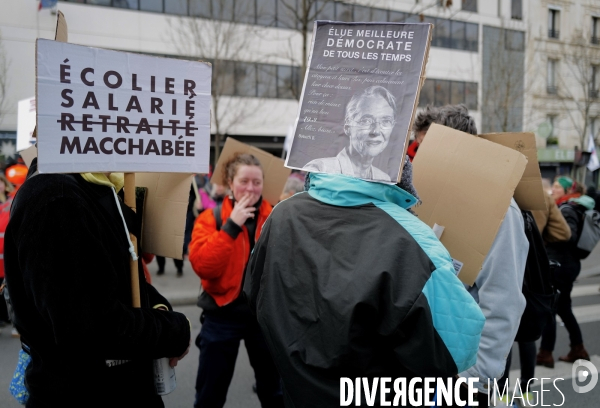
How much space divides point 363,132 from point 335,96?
18cm

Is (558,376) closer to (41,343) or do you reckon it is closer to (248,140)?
(41,343)

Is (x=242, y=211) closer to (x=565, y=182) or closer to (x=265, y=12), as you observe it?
(x=565, y=182)

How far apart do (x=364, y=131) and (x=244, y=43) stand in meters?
17.1

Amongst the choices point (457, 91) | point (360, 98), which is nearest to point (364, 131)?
point (360, 98)

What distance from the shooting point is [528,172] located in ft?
9.02

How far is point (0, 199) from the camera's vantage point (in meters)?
6.91

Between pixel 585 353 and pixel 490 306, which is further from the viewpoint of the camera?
pixel 585 353

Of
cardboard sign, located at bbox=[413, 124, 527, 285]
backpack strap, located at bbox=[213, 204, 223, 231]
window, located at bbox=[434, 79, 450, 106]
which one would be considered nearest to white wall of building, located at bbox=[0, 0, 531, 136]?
window, located at bbox=[434, 79, 450, 106]

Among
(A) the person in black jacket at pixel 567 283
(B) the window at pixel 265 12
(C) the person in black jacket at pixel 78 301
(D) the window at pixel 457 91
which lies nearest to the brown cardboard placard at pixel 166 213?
(C) the person in black jacket at pixel 78 301

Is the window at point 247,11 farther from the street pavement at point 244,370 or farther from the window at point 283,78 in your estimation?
the street pavement at point 244,370

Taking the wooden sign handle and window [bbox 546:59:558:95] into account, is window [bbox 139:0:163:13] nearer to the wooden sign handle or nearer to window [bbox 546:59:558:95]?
window [bbox 546:59:558:95]

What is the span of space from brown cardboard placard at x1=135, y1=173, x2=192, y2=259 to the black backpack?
188 cm

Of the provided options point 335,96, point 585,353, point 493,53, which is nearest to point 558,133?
point 493,53

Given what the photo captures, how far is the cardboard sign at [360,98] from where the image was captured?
173cm
